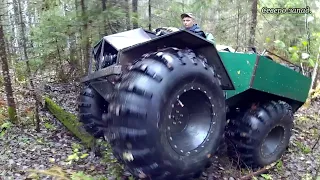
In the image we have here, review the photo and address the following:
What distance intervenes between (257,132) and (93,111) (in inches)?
98.5

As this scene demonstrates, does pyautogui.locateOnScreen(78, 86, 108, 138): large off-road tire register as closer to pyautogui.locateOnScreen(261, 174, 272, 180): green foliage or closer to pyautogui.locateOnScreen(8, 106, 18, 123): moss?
pyautogui.locateOnScreen(8, 106, 18, 123): moss

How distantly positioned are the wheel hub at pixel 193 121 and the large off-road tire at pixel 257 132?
5.05ft

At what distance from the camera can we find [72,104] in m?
8.29

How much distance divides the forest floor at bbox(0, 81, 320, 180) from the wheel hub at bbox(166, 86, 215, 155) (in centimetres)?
35

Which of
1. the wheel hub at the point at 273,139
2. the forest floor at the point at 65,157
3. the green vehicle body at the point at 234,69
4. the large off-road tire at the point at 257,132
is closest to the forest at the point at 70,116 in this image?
the forest floor at the point at 65,157

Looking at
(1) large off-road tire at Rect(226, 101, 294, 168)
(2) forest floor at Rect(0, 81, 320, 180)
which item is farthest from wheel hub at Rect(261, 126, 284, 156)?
(2) forest floor at Rect(0, 81, 320, 180)

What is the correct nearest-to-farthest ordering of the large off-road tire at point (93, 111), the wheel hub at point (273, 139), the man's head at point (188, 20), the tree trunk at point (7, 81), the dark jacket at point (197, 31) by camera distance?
the dark jacket at point (197, 31)
the large off-road tire at point (93, 111)
the wheel hub at point (273, 139)
the man's head at point (188, 20)
the tree trunk at point (7, 81)

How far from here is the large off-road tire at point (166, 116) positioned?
107 inches

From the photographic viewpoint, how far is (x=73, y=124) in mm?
5914

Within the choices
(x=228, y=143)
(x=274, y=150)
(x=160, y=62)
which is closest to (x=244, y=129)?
(x=228, y=143)

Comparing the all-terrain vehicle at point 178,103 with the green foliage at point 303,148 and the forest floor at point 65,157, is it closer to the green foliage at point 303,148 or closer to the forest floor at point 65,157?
the forest floor at point 65,157

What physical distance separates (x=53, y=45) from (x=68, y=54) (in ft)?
2.81

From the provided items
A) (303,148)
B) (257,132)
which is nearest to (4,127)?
(257,132)

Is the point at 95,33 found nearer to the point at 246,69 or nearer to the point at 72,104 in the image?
the point at 72,104
